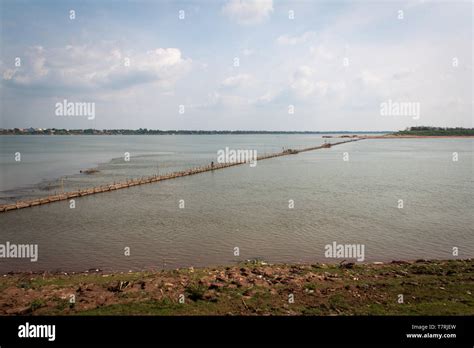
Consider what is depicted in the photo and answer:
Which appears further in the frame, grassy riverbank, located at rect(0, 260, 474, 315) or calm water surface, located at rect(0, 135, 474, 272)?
calm water surface, located at rect(0, 135, 474, 272)

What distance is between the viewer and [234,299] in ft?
42.0

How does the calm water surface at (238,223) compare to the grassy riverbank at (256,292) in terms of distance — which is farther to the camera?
the calm water surface at (238,223)

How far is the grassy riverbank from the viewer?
38.9 ft

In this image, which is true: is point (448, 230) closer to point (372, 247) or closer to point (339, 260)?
point (372, 247)

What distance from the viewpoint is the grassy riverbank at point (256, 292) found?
11.9 metres

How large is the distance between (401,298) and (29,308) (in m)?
13.2

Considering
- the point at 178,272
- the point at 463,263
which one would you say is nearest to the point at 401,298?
the point at 463,263

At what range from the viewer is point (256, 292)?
13531 millimetres

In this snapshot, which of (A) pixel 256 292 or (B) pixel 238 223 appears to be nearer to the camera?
(A) pixel 256 292

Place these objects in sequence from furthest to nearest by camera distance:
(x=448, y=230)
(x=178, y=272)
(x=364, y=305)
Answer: (x=448, y=230), (x=178, y=272), (x=364, y=305)

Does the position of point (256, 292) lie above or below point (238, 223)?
above
